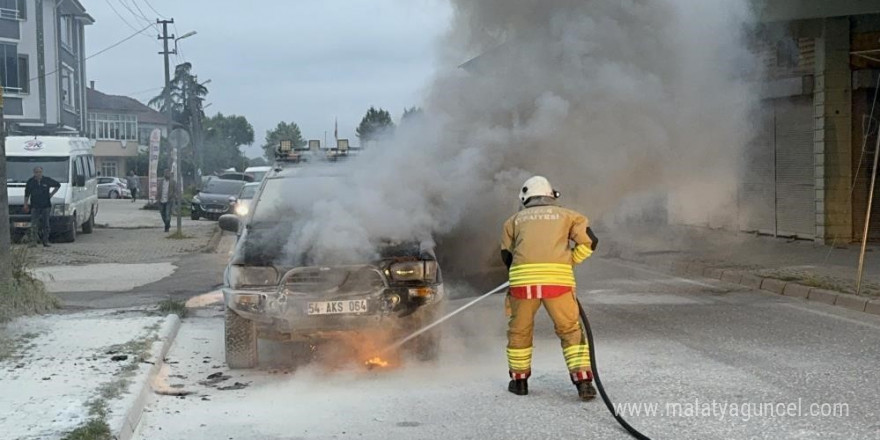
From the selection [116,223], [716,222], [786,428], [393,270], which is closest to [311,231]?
[393,270]

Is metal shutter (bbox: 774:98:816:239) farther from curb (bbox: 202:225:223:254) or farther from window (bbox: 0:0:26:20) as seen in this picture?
window (bbox: 0:0:26:20)

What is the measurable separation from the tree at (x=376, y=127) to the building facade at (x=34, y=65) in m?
33.8

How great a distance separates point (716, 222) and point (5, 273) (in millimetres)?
15433

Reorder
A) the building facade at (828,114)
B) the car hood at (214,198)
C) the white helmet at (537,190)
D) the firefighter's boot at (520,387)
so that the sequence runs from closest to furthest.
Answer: the firefighter's boot at (520,387) < the white helmet at (537,190) < the building facade at (828,114) < the car hood at (214,198)

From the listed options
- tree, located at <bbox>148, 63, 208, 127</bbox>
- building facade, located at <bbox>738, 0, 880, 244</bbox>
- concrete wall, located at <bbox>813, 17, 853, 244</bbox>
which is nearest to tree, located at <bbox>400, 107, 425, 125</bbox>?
building facade, located at <bbox>738, 0, 880, 244</bbox>

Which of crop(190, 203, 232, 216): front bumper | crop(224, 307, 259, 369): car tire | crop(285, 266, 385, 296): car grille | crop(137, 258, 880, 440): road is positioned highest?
crop(285, 266, 385, 296): car grille

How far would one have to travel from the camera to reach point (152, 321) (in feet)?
30.9

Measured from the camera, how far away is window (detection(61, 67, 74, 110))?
45.6m

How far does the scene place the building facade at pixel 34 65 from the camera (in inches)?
1618

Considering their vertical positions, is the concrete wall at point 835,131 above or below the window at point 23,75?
below

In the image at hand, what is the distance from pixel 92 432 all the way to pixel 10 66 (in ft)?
135

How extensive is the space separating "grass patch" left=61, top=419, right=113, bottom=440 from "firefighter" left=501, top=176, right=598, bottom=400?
274 cm

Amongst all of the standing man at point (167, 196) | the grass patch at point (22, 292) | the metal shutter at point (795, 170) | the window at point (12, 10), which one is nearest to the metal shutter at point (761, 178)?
the metal shutter at point (795, 170)

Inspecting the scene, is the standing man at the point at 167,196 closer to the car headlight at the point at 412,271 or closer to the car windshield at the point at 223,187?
the car windshield at the point at 223,187
